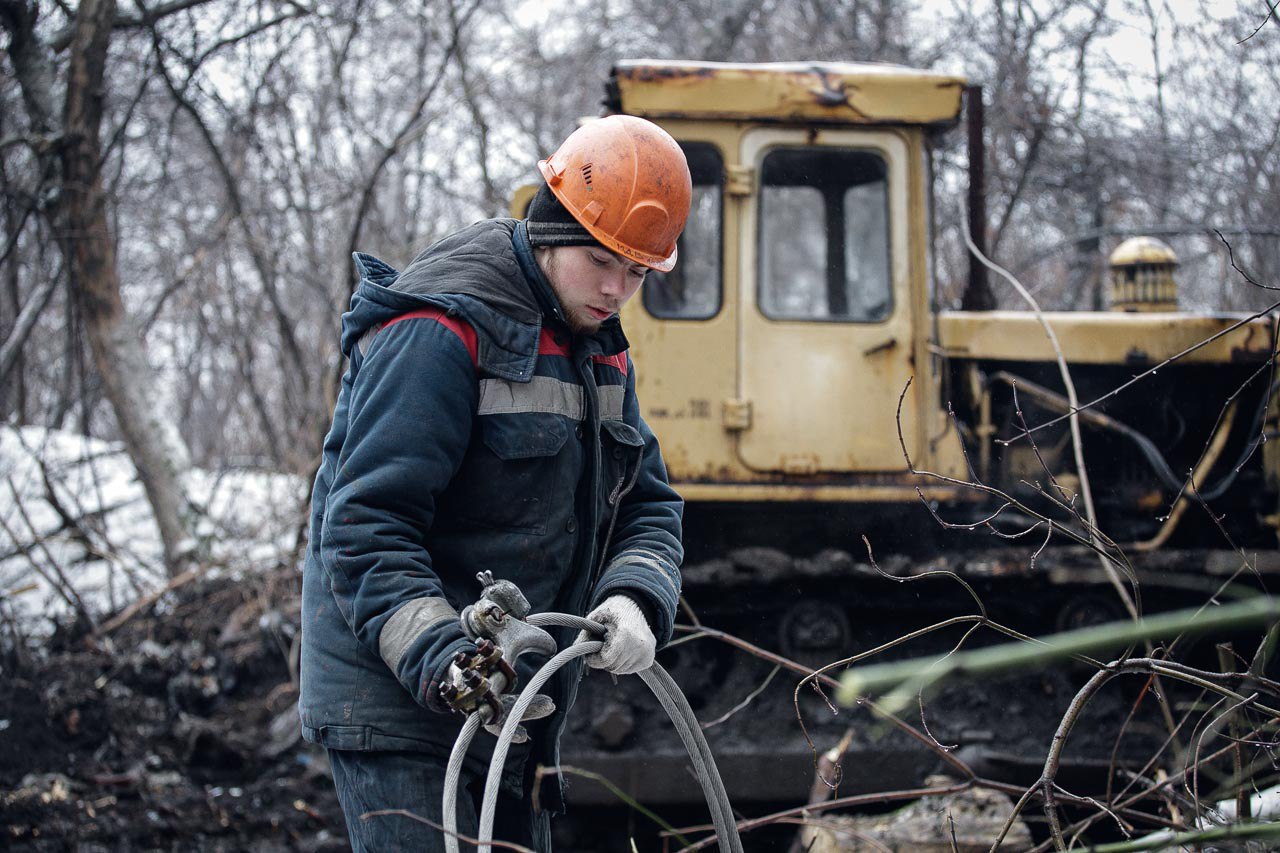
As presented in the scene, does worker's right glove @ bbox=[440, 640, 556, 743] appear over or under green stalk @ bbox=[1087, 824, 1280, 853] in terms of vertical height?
under

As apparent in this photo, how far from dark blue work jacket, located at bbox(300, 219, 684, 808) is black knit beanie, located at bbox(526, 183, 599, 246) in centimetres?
4

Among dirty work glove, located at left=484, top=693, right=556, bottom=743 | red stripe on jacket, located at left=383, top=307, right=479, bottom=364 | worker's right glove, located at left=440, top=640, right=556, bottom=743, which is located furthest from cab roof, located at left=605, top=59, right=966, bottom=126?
worker's right glove, located at left=440, top=640, right=556, bottom=743

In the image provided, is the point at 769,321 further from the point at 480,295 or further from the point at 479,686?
the point at 479,686

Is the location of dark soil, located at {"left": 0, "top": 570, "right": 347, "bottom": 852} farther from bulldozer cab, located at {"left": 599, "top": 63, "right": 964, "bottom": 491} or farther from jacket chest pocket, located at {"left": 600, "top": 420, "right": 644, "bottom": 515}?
jacket chest pocket, located at {"left": 600, "top": 420, "right": 644, "bottom": 515}

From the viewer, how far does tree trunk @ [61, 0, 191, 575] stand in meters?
7.17

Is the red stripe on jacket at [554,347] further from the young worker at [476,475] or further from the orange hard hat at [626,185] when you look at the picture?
the orange hard hat at [626,185]

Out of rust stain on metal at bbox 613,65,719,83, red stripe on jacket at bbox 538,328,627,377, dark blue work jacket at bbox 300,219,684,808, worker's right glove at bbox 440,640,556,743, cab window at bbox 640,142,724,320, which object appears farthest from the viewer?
cab window at bbox 640,142,724,320

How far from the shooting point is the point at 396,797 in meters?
2.14

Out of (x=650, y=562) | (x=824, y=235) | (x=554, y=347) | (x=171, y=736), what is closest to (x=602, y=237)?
(x=554, y=347)

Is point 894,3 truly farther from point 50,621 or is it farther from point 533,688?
point 533,688

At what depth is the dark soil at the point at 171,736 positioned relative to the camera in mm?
4688

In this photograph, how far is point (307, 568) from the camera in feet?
7.38

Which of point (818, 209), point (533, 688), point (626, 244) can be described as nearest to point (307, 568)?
point (533, 688)

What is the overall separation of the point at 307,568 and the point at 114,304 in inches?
235
